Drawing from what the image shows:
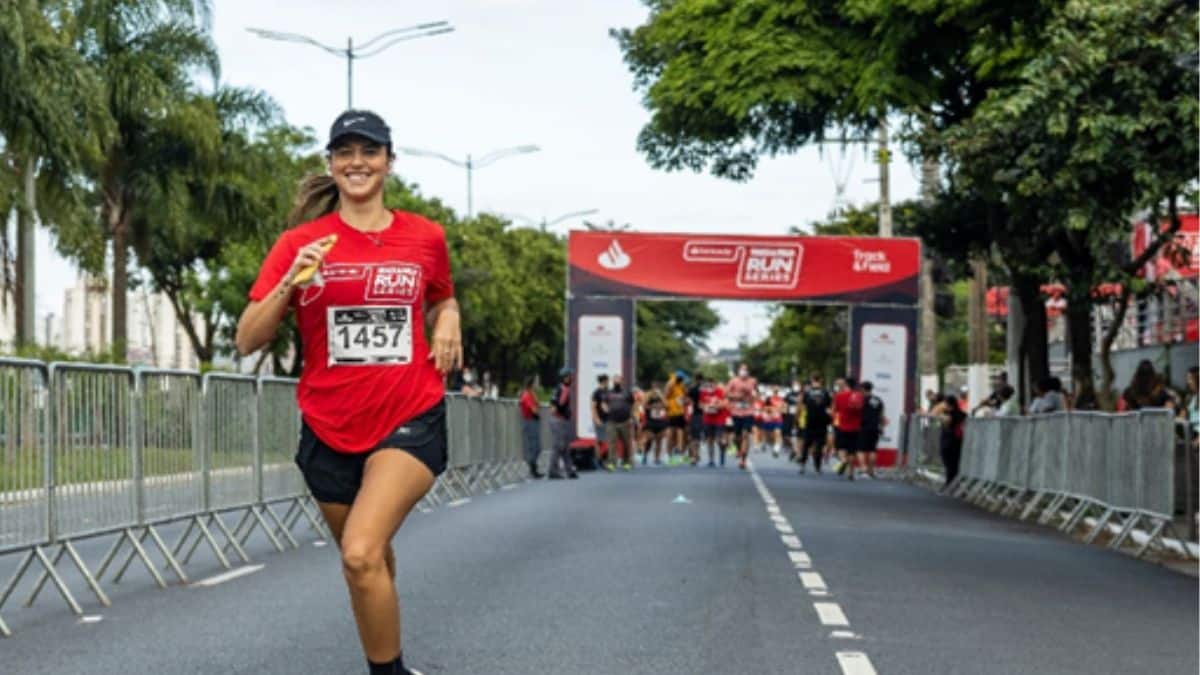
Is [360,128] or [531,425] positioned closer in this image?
[360,128]

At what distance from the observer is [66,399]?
12.1 meters

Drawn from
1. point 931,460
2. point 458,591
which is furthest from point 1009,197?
point 931,460

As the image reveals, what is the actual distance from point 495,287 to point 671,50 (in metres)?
44.8

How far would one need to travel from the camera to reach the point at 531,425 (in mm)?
34000

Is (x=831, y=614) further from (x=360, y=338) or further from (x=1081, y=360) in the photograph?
(x=1081, y=360)

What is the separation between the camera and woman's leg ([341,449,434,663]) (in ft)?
22.3

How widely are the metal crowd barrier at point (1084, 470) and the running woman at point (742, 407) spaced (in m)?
10.1

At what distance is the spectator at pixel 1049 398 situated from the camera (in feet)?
85.8

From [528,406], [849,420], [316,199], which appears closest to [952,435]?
[849,420]

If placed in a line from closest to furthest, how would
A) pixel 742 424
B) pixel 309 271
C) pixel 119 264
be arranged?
pixel 309 271 < pixel 742 424 < pixel 119 264

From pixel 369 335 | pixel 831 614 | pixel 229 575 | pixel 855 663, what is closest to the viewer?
pixel 369 335

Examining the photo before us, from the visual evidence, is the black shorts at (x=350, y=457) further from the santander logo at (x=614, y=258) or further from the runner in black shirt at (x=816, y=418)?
the santander logo at (x=614, y=258)

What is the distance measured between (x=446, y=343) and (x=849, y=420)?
2906 cm

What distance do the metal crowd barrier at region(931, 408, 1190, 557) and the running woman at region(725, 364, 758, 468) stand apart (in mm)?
10061
